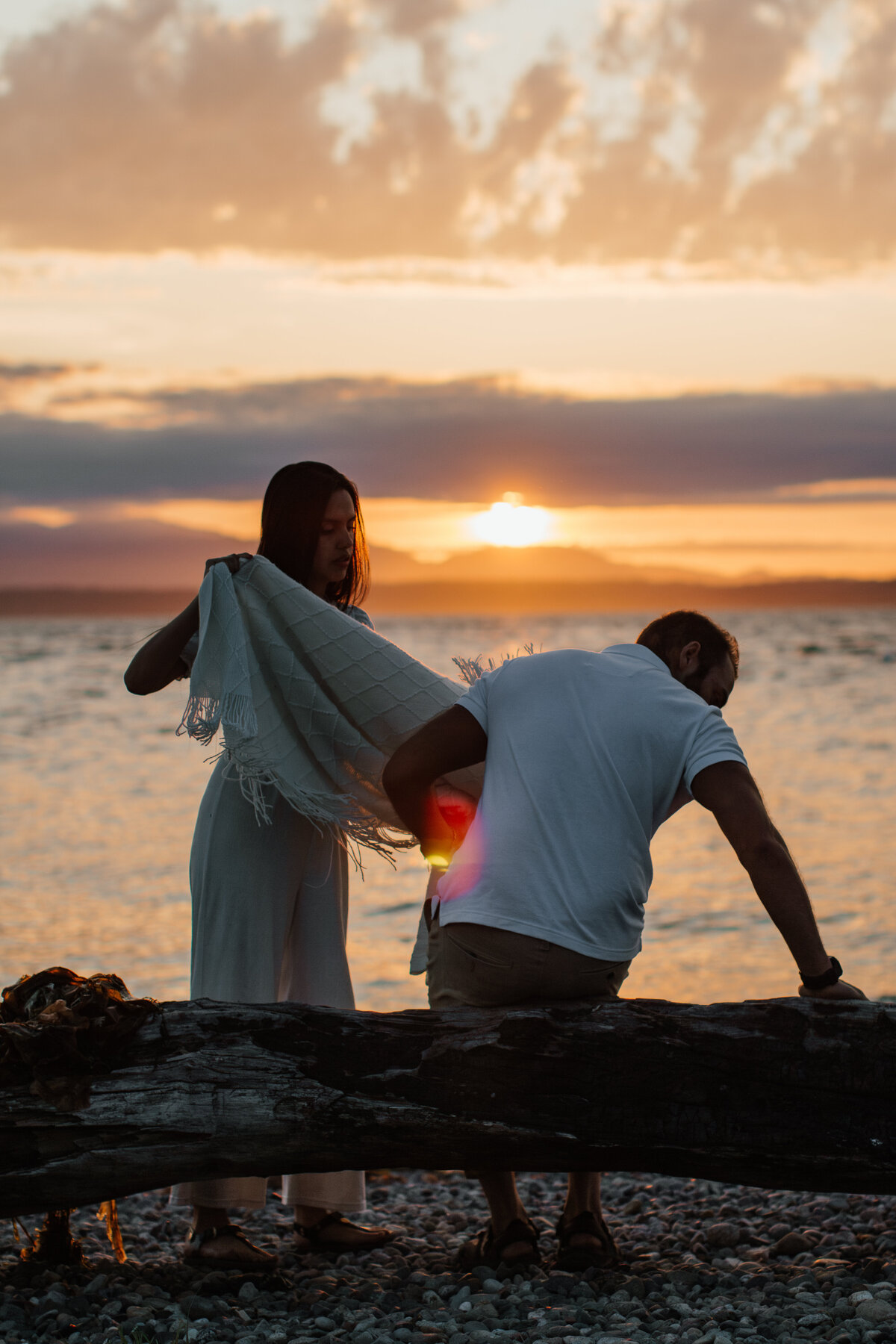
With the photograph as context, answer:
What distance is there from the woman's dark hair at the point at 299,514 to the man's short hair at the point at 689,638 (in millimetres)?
1339

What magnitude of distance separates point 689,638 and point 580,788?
0.64 meters

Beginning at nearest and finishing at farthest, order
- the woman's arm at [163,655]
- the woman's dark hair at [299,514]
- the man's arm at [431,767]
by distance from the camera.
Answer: the man's arm at [431,767] → the woman's arm at [163,655] → the woman's dark hair at [299,514]

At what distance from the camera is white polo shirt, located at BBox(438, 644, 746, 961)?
332cm

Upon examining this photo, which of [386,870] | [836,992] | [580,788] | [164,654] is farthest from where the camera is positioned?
[386,870]

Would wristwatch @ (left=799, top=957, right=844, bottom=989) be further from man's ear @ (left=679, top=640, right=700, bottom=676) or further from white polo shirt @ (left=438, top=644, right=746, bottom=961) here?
man's ear @ (left=679, top=640, right=700, bottom=676)

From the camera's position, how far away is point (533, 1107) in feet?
11.8

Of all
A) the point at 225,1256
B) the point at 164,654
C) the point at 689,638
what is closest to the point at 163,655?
the point at 164,654

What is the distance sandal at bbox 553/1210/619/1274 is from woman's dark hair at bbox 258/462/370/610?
2437 millimetres

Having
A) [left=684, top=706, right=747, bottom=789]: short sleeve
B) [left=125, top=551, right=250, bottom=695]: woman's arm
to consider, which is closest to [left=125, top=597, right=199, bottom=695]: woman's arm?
[left=125, top=551, right=250, bottom=695]: woman's arm

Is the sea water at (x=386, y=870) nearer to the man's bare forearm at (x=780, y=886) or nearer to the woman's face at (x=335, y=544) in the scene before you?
the woman's face at (x=335, y=544)

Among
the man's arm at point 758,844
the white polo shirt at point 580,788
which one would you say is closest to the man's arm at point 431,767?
the white polo shirt at point 580,788

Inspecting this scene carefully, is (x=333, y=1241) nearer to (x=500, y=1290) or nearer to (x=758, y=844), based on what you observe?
(x=500, y=1290)

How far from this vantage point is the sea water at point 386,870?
29.4ft

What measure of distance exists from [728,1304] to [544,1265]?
675mm
